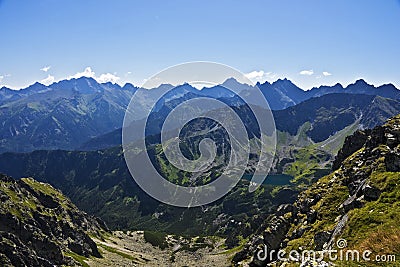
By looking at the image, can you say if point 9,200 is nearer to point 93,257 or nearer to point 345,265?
point 93,257

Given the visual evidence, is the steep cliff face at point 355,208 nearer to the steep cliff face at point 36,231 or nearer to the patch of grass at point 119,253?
the steep cliff face at point 36,231

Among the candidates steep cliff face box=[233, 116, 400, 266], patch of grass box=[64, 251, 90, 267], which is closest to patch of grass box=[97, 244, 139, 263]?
patch of grass box=[64, 251, 90, 267]

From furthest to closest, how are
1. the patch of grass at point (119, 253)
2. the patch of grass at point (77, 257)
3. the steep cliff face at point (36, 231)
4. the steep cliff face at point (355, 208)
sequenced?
the patch of grass at point (119, 253) → the patch of grass at point (77, 257) → the steep cliff face at point (36, 231) → the steep cliff face at point (355, 208)

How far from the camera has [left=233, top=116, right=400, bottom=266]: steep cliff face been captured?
38.2 metres

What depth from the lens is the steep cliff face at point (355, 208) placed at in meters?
38.2

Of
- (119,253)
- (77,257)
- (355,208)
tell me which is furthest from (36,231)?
(355,208)

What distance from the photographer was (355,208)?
54781 mm

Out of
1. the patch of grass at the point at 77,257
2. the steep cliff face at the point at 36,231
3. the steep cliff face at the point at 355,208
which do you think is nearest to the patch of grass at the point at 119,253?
the steep cliff face at the point at 36,231

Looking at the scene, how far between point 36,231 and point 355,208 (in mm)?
116767

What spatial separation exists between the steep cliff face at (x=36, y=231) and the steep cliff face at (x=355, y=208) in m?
61.5

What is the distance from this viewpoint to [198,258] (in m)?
191

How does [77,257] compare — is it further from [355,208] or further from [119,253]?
[355,208]

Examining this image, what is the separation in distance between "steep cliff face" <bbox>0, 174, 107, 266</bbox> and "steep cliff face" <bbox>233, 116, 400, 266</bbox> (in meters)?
61.5

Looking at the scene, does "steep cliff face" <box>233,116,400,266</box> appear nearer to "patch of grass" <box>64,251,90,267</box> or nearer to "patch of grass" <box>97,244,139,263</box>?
"patch of grass" <box>64,251,90,267</box>
